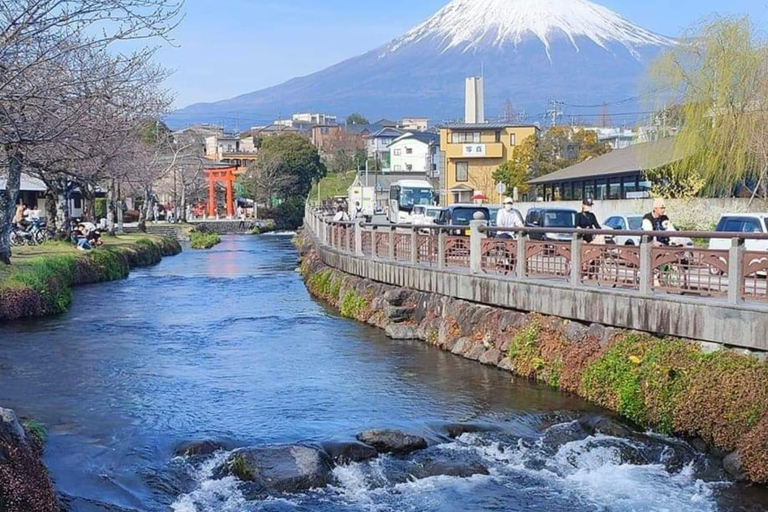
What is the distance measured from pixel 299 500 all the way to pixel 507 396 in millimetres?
5161

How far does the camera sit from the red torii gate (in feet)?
278

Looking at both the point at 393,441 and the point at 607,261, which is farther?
the point at 607,261

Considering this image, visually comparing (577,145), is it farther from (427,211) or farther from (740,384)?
(740,384)

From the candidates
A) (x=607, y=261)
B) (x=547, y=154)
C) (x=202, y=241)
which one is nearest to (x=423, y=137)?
(x=547, y=154)

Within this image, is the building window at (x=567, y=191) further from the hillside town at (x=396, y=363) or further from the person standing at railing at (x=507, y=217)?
the person standing at railing at (x=507, y=217)

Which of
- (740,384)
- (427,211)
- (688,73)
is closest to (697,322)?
(740,384)

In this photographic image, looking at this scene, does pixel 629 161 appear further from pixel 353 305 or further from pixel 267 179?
pixel 267 179

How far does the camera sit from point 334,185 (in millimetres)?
104812

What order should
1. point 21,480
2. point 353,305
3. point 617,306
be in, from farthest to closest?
point 353,305
point 617,306
point 21,480

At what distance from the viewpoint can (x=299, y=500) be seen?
9.47 m

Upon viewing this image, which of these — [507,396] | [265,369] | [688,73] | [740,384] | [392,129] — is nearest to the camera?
[740,384]

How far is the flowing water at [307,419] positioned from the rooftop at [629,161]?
18716 mm

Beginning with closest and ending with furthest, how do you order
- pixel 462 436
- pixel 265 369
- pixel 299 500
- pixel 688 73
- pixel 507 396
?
pixel 299 500 → pixel 462 436 → pixel 507 396 → pixel 265 369 → pixel 688 73

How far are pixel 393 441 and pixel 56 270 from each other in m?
18.4
